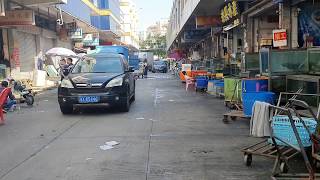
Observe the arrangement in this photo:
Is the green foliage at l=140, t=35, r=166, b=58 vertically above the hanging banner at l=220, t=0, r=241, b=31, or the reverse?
the green foliage at l=140, t=35, r=166, b=58

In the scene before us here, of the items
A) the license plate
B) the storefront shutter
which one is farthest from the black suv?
the storefront shutter

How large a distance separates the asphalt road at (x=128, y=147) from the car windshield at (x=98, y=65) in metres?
1.36

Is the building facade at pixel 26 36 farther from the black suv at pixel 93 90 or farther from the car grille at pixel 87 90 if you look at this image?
the car grille at pixel 87 90

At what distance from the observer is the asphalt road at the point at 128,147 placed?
6258 millimetres

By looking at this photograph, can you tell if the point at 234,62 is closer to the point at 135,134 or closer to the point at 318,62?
the point at 318,62

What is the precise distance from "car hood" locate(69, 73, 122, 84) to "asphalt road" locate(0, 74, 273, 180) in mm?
910

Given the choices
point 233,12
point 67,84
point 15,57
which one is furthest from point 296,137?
point 15,57

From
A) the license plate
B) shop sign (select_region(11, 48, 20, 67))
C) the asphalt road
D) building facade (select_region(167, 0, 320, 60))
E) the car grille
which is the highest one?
building facade (select_region(167, 0, 320, 60))

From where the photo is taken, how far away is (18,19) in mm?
22422

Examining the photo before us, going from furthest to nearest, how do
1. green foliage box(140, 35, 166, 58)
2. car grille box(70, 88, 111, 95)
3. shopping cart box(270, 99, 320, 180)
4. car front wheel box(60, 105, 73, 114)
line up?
green foliage box(140, 35, 166, 58) → car front wheel box(60, 105, 73, 114) → car grille box(70, 88, 111, 95) → shopping cart box(270, 99, 320, 180)

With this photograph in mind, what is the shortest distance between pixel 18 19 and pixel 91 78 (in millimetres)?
11427

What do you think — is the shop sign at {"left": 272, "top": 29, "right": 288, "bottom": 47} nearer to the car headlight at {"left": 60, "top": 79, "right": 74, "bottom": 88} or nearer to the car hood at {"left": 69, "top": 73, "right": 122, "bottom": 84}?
the car hood at {"left": 69, "top": 73, "right": 122, "bottom": 84}

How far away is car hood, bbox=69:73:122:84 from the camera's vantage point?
12461 millimetres

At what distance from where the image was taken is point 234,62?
2009cm
